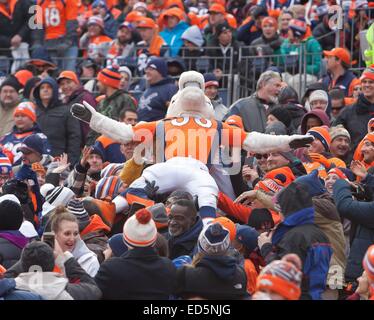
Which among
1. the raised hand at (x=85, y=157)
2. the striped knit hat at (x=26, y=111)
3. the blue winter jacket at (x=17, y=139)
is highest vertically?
the raised hand at (x=85, y=157)

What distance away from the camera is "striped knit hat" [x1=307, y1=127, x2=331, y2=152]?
48.1ft

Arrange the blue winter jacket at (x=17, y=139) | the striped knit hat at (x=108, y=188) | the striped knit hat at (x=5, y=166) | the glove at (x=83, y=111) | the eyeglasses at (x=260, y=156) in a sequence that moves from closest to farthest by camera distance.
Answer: the glove at (x=83, y=111)
the striped knit hat at (x=108, y=188)
the eyeglasses at (x=260, y=156)
the striped knit hat at (x=5, y=166)
the blue winter jacket at (x=17, y=139)

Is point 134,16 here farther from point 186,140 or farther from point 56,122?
point 186,140

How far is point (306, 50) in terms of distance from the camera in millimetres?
19859

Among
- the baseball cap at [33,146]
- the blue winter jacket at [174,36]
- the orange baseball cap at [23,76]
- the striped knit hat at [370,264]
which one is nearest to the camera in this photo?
the striped knit hat at [370,264]

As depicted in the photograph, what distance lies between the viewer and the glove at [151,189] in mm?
13164

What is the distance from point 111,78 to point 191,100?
4.61m

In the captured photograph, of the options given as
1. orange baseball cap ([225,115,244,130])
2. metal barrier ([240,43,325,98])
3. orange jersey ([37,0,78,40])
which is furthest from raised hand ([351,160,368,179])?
orange jersey ([37,0,78,40])

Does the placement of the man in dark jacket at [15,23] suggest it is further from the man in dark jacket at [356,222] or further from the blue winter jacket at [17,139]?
the man in dark jacket at [356,222]

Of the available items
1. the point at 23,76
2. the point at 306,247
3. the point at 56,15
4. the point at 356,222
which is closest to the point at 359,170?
the point at 356,222

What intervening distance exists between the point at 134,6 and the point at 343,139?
30.0ft

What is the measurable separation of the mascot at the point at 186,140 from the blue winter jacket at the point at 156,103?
13.1 ft

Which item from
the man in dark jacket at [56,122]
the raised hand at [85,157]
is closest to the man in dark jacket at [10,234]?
the raised hand at [85,157]

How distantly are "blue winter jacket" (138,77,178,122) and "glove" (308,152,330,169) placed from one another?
12.8 ft
